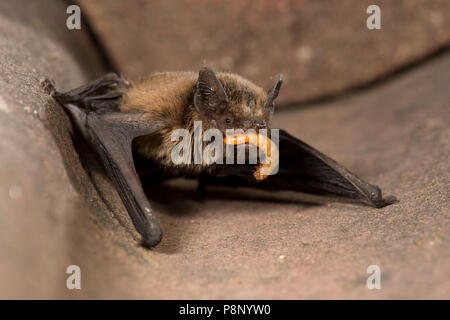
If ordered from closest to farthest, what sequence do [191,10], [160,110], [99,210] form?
[99,210] < [160,110] < [191,10]

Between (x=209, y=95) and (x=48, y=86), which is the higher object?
(x=48, y=86)

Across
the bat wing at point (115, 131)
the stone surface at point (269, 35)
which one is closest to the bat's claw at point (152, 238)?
the bat wing at point (115, 131)

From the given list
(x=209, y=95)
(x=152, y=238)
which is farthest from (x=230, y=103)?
(x=152, y=238)

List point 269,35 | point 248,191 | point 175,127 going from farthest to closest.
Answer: point 269,35
point 248,191
point 175,127

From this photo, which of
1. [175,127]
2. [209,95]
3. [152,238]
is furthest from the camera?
[175,127]

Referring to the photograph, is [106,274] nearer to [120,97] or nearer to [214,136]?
[214,136]

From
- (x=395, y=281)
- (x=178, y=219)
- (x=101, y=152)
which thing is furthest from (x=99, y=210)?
(x=395, y=281)

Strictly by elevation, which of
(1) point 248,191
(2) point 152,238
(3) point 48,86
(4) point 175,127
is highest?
(3) point 48,86

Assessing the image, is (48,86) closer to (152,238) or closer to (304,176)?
(152,238)
